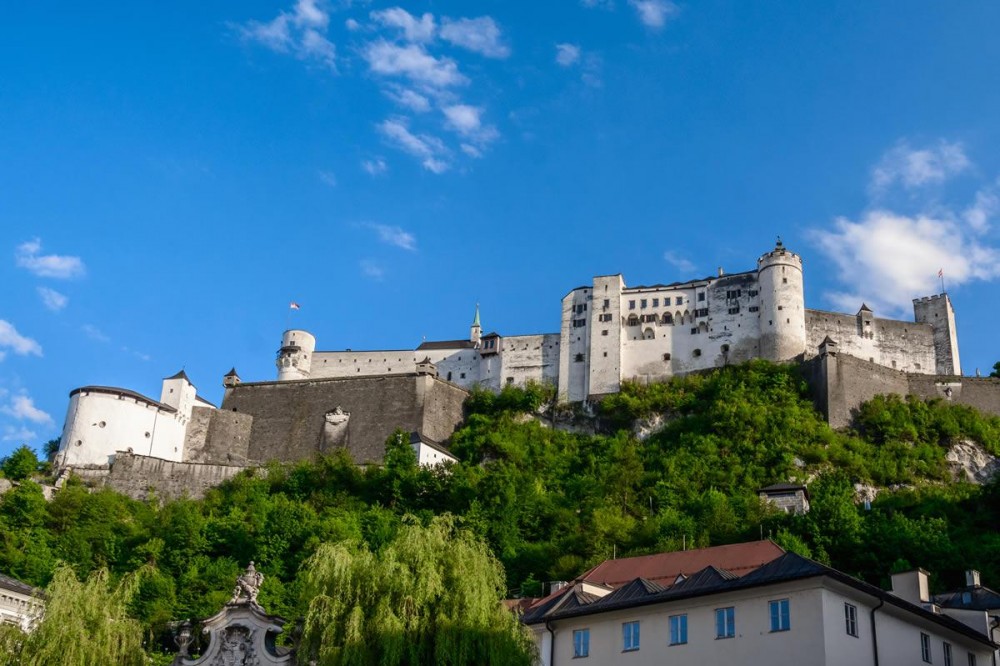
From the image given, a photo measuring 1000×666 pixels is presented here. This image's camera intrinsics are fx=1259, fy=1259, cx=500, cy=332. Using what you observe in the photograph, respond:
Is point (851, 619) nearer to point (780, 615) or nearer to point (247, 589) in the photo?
point (780, 615)

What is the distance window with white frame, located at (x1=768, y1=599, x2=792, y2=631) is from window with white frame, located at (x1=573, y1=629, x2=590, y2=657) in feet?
18.2

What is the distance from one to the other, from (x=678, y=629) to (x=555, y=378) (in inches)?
2565

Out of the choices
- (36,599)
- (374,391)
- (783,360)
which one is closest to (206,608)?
(36,599)

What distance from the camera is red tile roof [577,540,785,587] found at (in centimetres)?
4653

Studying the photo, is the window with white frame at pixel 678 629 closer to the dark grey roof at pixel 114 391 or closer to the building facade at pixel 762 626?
the building facade at pixel 762 626

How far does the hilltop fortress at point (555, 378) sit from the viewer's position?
84312 millimetres

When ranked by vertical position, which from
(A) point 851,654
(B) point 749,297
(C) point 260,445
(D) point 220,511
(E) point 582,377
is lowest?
(A) point 851,654

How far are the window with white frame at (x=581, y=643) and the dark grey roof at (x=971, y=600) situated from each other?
13.7m

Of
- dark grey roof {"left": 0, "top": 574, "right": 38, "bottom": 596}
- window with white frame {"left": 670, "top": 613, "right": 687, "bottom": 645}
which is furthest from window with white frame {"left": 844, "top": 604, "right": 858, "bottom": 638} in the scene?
dark grey roof {"left": 0, "top": 574, "right": 38, "bottom": 596}

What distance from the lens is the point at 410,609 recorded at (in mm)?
30406

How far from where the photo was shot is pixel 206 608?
60906 millimetres

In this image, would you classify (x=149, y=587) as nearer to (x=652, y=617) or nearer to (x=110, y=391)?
(x=110, y=391)

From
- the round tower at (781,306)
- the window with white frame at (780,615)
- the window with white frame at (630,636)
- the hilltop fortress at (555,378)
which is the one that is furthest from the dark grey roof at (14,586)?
the round tower at (781,306)

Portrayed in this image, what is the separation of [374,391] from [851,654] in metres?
66.5
